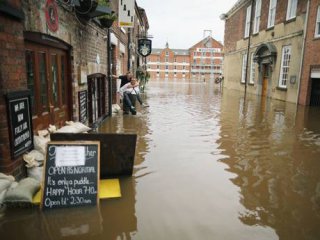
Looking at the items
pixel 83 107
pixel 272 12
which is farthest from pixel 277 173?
pixel 272 12

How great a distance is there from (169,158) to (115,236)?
2721 millimetres

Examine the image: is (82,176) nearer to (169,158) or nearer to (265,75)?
(169,158)

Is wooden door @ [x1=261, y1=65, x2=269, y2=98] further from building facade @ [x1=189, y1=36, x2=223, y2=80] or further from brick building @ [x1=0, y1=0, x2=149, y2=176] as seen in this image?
building facade @ [x1=189, y1=36, x2=223, y2=80]

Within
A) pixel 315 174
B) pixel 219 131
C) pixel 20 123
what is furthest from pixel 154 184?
pixel 219 131

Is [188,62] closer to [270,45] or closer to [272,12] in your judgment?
[272,12]

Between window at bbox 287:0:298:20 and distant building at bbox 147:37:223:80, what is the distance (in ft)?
175

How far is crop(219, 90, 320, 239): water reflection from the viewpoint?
3.41 metres

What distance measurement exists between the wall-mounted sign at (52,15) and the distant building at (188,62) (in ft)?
219

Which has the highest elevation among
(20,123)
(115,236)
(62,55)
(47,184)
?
(62,55)

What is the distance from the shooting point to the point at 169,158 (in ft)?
18.5

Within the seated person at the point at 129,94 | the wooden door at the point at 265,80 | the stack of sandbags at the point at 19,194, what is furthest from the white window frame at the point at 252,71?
the stack of sandbags at the point at 19,194

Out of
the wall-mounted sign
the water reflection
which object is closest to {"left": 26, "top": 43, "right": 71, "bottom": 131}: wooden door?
the wall-mounted sign

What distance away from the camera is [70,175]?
3.56 meters

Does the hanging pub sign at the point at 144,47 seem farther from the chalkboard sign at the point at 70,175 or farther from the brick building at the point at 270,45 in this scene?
the chalkboard sign at the point at 70,175
